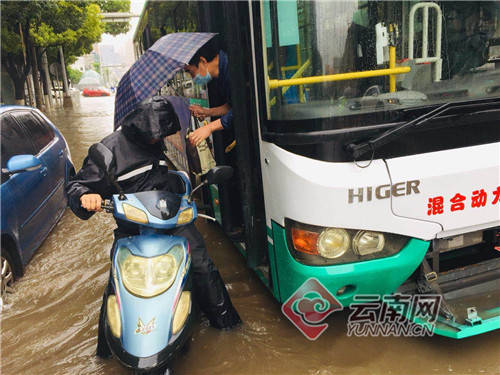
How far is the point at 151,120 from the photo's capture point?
8.39ft

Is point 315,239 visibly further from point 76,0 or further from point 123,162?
point 76,0

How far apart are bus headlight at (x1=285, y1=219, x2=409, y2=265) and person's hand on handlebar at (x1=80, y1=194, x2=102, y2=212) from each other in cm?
103

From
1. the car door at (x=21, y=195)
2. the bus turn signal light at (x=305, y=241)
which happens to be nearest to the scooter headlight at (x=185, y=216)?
the bus turn signal light at (x=305, y=241)

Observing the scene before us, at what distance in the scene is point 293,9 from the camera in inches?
86.0

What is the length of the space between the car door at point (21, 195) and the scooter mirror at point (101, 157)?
1.72 metres

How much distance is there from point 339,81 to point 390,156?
1.53 feet

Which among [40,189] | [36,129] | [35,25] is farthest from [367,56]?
[35,25]

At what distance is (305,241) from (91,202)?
1.16 meters

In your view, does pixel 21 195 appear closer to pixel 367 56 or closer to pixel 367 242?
pixel 367 242

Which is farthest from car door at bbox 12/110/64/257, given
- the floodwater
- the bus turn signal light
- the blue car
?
Answer: the bus turn signal light

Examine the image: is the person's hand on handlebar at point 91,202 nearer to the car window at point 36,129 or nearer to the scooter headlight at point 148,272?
the scooter headlight at point 148,272

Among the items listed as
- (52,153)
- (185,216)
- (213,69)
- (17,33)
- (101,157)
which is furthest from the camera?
(17,33)

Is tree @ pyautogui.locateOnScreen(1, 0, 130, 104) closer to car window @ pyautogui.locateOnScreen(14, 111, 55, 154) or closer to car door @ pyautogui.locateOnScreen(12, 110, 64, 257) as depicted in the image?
car window @ pyautogui.locateOnScreen(14, 111, 55, 154)

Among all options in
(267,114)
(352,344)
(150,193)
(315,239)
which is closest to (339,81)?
(267,114)
